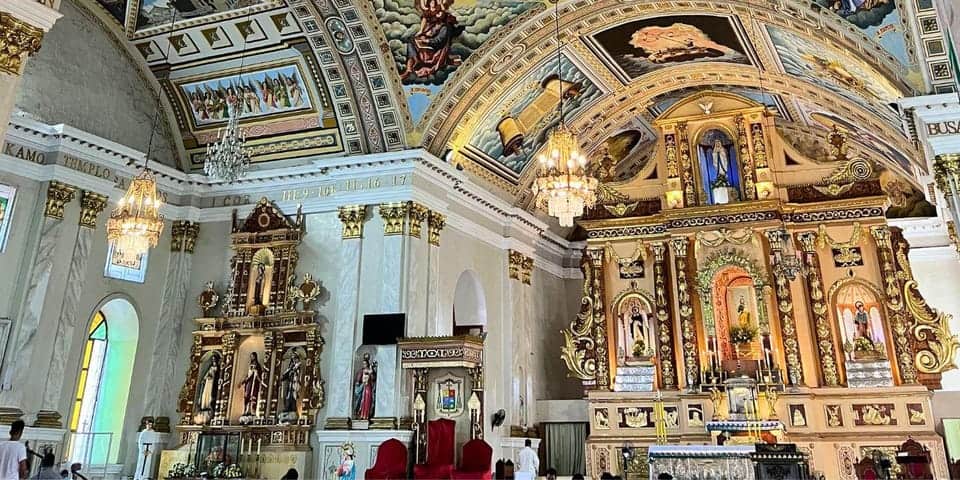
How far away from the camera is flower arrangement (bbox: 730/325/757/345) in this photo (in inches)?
639

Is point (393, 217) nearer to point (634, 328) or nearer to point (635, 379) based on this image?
point (634, 328)

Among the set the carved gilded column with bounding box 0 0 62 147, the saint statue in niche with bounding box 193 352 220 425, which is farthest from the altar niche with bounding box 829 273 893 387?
the carved gilded column with bounding box 0 0 62 147

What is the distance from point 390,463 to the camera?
11234 millimetres

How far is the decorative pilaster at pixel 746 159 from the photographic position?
17203mm

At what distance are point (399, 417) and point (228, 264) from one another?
5344mm

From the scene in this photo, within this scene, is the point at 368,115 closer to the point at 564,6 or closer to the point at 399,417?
the point at 564,6

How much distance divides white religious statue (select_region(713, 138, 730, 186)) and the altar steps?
5239 millimetres

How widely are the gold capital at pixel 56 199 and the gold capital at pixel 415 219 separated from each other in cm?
616

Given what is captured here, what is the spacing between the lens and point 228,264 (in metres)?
14.8

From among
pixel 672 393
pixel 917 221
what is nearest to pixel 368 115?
pixel 672 393

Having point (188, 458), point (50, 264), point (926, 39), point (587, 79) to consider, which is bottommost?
point (188, 458)

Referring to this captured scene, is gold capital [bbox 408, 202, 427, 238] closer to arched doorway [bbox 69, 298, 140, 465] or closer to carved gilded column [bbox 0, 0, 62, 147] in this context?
arched doorway [bbox 69, 298, 140, 465]

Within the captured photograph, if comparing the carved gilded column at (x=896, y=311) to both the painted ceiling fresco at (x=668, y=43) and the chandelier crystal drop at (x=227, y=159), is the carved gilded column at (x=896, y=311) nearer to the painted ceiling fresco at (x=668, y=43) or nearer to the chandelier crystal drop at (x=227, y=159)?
the painted ceiling fresco at (x=668, y=43)

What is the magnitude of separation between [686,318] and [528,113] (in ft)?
20.3
